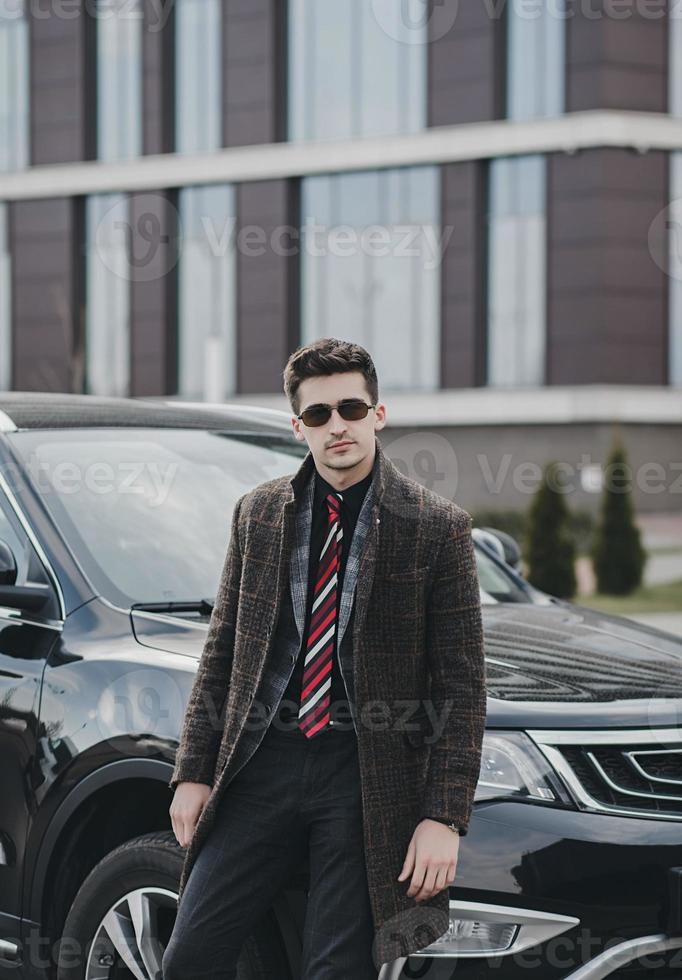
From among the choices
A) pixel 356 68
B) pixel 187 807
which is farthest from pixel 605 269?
pixel 187 807

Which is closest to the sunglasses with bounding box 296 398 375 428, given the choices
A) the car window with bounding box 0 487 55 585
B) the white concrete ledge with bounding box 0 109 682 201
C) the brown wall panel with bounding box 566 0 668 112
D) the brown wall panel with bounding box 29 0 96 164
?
the car window with bounding box 0 487 55 585

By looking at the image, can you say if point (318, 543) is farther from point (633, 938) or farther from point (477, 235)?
point (477, 235)

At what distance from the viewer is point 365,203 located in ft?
96.0

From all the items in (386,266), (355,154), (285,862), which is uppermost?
(355,154)

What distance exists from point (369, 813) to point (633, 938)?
2.37ft

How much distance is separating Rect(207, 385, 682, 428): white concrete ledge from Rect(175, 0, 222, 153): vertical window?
7.08 metres

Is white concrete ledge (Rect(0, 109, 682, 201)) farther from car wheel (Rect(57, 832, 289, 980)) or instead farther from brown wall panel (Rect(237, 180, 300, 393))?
car wheel (Rect(57, 832, 289, 980))

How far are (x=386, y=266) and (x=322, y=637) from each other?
26982mm

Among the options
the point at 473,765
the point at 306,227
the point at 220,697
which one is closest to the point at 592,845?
the point at 473,765

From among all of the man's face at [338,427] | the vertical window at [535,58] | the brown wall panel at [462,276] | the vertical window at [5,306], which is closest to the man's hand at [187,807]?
the man's face at [338,427]

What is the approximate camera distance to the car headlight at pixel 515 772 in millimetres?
3013

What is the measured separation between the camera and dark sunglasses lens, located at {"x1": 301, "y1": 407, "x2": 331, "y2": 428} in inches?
111

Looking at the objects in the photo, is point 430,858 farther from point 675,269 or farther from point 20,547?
point 675,269

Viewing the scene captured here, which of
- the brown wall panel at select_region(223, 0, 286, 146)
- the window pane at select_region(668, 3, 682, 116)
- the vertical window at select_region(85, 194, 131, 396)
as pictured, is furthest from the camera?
the vertical window at select_region(85, 194, 131, 396)
